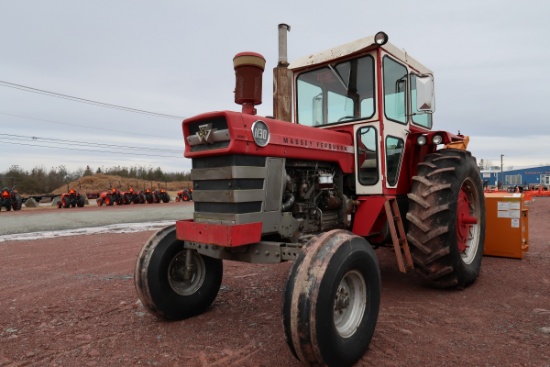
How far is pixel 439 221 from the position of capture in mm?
4070

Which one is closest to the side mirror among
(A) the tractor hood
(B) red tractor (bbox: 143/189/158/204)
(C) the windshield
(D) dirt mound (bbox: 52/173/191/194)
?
(C) the windshield

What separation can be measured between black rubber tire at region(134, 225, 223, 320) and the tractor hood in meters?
0.95

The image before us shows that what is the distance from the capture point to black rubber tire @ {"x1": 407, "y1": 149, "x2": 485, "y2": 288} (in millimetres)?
4055

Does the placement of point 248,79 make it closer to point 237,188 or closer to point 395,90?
point 237,188

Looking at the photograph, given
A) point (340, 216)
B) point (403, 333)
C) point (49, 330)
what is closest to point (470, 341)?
point (403, 333)

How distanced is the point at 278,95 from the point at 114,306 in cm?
317

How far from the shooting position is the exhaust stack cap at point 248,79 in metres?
3.60

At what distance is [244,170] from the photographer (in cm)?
324

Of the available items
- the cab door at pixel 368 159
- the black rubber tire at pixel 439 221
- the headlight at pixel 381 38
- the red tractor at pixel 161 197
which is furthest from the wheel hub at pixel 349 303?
the red tractor at pixel 161 197

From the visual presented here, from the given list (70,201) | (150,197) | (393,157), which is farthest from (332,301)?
(150,197)

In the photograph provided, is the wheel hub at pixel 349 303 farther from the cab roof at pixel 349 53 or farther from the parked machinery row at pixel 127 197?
the parked machinery row at pixel 127 197

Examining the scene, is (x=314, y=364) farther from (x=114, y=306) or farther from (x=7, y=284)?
(x=7, y=284)

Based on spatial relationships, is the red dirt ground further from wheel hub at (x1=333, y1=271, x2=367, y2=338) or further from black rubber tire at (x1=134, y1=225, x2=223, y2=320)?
wheel hub at (x1=333, y1=271, x2=367, y2=338)

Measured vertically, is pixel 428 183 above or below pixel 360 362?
above
